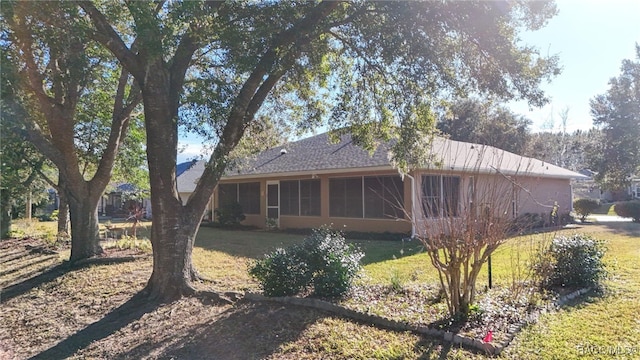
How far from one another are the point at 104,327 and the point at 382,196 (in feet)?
35.5

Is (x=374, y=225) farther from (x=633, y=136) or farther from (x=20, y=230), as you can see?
(x=633, y=136)

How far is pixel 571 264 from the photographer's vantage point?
7.14 meters

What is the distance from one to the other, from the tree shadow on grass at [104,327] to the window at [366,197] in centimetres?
931

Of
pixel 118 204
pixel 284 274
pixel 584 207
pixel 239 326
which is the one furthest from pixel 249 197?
pixel 118 204

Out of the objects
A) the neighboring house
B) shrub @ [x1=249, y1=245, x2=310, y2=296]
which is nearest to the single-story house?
shrub @ [x1=249, y1=245, x2=310, y2=296]

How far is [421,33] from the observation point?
7.38 m

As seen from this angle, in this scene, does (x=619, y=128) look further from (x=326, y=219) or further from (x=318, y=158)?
(x=326, y=219)

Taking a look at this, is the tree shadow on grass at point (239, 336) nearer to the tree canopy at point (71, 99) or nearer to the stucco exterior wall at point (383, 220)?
the stucco exterior wall at point (383, 220)

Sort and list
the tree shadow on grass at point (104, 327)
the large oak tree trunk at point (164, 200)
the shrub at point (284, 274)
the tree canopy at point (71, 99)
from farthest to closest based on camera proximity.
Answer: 1. the tree canopy at point (71, 99)
2. the large oak tree trunk at point (164, 200)
3. the shrub at point (284, 274)
4. the tree shadow on grass at point (104, 327)

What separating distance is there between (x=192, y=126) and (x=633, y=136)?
35.3 metres

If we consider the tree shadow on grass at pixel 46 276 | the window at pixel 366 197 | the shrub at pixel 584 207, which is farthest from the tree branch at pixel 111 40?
the shrub at pixel 584 207

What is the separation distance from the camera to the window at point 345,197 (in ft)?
55.2

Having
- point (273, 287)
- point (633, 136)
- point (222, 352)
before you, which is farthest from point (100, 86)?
point (633, 136)

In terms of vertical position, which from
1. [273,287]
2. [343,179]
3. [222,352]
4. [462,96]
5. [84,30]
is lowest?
[222,352]
